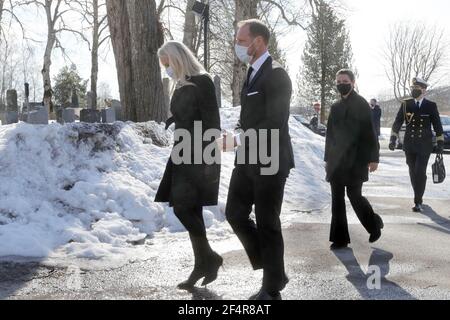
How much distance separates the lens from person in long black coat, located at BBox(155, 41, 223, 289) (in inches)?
178

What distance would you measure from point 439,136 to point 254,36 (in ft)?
16.9

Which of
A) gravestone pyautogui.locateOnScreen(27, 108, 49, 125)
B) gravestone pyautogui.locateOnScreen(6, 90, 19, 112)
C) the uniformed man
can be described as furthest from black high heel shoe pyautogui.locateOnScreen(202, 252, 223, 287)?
gravestone pyautogui.locateOnScreen(6, 90, 19, 112)

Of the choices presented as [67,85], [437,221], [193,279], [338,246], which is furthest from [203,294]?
[67,85]

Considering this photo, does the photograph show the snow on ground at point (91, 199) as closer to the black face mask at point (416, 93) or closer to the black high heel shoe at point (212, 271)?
the black high heel shoe at point (212, 271)

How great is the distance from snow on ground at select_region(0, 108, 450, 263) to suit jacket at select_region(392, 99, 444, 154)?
1604 millimetres

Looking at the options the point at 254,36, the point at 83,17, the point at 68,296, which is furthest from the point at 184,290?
the point at 83,17

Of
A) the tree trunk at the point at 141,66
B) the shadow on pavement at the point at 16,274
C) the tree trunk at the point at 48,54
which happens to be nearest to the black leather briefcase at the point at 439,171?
the tree trunk at the point at 141,66

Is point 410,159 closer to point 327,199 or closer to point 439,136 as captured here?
point 439,136

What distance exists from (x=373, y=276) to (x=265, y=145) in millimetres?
1596

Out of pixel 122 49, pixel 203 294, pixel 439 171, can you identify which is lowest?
pixel 203 294

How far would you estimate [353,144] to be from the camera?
609cm

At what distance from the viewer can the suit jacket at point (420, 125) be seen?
8.50 m

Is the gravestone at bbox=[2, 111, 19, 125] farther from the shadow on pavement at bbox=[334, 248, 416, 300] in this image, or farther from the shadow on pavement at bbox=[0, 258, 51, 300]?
the shadow on pavement at bbox=[334, 248, 416, 300]

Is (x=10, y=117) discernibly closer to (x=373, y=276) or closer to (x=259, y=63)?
(x=259, y=63)
